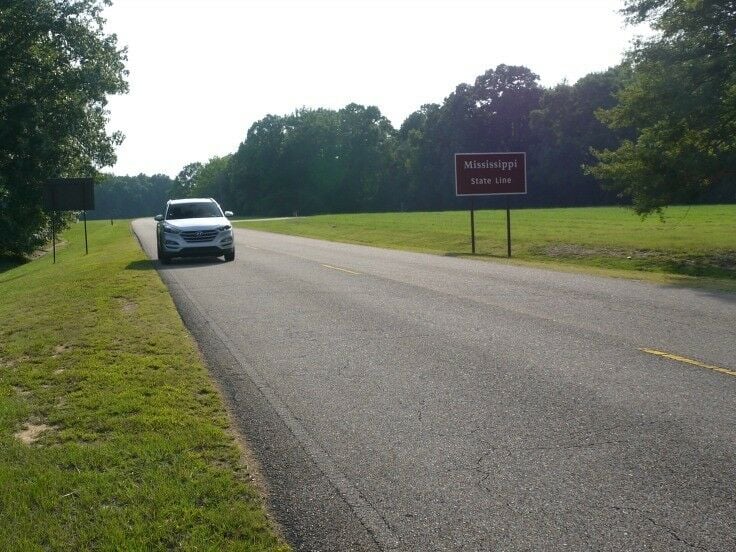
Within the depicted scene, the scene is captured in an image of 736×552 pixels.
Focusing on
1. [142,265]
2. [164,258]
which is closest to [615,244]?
[164,258]

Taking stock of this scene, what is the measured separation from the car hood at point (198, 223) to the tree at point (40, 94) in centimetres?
1477

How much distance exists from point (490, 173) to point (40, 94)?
71.2 feet

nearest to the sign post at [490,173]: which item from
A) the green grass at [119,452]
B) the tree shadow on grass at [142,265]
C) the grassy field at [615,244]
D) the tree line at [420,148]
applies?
the grassy field at [615,244]

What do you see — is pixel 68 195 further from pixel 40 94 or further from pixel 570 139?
pixel 570 139

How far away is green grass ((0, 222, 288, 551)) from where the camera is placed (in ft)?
13.0

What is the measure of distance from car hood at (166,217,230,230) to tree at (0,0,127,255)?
48.5 feet

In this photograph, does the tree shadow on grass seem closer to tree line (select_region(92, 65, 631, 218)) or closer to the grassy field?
the grassy field

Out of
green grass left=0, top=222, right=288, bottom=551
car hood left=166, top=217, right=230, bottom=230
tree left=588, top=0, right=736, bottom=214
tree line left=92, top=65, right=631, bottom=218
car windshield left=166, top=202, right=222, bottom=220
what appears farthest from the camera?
tree line left=92, top=65, right=631, bottom=218

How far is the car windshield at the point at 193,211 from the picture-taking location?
80.7 feet

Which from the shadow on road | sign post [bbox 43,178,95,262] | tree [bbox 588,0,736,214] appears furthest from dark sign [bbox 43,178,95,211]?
tree [bbox 588,0,736,214]

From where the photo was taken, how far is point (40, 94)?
119 ft

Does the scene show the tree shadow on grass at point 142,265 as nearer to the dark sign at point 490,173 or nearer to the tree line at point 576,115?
the dark sign at point 490,173

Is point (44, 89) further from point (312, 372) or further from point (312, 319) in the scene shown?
point (312, 372)

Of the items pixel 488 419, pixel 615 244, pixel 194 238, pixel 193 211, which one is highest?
pixel 193 211
